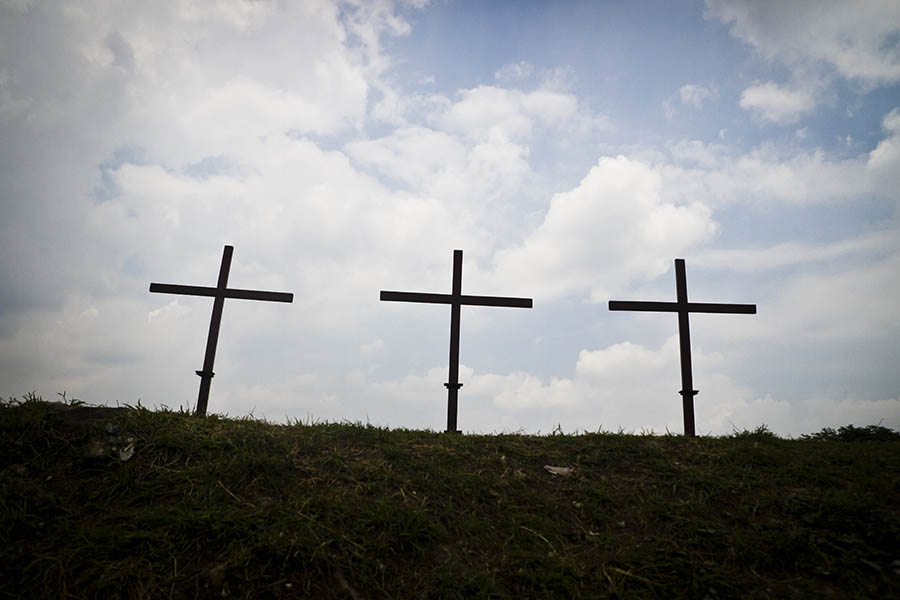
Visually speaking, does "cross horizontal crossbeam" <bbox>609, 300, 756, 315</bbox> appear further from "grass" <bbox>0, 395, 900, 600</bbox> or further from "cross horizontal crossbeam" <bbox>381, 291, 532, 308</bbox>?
"grass" <bbox>0, 395, 900, 600</bbox>

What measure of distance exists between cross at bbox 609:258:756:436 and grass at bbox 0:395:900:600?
10.4 feet

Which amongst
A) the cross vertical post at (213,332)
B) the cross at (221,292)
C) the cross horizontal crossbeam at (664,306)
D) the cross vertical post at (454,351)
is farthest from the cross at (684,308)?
the cross vertical post at (213,332)

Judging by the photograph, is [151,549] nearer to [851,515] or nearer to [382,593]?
[382,593]

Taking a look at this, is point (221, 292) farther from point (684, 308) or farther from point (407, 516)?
point (684, 308)

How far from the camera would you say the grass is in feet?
14.5

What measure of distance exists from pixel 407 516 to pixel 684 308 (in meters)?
7.74

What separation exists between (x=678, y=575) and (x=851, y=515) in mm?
2036

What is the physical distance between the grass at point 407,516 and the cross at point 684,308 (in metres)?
3.16

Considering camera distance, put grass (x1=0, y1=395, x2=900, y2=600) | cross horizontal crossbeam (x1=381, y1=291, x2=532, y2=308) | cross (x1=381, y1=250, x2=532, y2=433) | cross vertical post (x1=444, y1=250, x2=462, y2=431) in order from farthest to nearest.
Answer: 1. cross horizontal crossbeam (x1=381, y1=291, x2=532, y2=308)
2. cross (x1=381, y1=250, x2=532, y2=433)
3. cross vertical post (x1=444, y1=250, x2=462, y2=431)
4. grass (x1=0, y1=395, x2=900, y2=600)

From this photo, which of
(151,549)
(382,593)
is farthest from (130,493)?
(382,593)

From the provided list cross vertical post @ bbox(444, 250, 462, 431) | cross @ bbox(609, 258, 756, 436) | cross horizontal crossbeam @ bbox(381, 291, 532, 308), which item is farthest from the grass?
cross horizontal crossbeam @ bbox(381, 291, 532, 308)

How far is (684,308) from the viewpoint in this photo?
10703mm

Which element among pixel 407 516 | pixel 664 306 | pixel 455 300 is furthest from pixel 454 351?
pixel 407 516

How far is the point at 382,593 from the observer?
14.2ft
